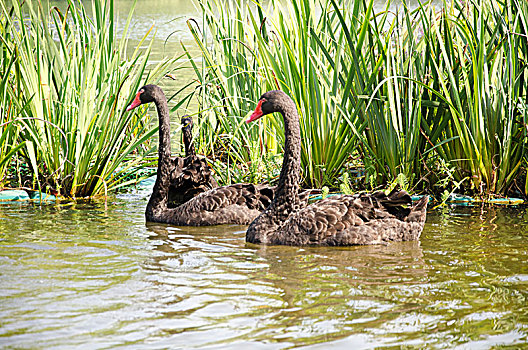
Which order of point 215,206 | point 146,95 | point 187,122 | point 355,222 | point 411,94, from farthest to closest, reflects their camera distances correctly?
point 187,122, point 146,95, point 411,94, point 215,206, point 355,222

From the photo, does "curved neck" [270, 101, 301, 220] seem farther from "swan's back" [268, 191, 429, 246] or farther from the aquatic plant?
the aquatic plant

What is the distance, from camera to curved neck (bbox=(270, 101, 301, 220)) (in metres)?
5.92

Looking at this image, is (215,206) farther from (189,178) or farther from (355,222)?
(355,222)

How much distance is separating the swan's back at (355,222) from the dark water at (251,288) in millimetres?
116

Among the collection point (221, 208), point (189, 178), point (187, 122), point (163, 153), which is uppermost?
point (187, 122)

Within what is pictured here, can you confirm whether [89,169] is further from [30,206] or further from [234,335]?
[234,335]

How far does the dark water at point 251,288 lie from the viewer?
359cm

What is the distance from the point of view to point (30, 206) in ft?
23.2

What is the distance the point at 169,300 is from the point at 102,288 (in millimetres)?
503

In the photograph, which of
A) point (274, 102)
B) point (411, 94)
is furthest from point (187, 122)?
point (411, 94)

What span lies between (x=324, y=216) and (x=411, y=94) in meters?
1.72

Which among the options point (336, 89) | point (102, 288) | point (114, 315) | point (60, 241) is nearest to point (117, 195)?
point (60, 241)

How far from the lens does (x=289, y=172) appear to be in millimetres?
5898

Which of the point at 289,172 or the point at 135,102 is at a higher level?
the point at 135,102
